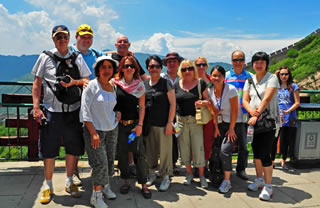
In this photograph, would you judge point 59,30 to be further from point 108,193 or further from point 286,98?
point 286,98

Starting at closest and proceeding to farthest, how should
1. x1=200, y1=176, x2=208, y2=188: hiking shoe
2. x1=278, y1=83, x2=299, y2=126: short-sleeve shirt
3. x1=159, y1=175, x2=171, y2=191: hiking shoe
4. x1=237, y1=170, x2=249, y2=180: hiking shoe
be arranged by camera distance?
x1=159, y1=175, x2=171, y2=191: hiking shoe → x1=200, y1=176, x2=208, y2=188: hiking shoe → x1=237, y1=170, x2=249, y2=180: hiking shoe → x1=278, y1=83, x2=299, y2=126: short-sleeve shirt

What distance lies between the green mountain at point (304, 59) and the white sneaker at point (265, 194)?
44.0m

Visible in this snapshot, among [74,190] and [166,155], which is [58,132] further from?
[166,155]

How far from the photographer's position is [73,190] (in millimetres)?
3650

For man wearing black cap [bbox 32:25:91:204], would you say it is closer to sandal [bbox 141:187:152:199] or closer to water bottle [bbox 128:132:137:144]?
Answer: water bottle [bbox 128:132:137:144]

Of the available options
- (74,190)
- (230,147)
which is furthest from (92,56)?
(230,147)

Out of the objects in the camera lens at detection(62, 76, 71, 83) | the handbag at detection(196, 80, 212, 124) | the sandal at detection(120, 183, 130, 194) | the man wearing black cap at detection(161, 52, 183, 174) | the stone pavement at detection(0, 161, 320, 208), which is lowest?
the stone pavement at detection(0, 161, 320, 208)

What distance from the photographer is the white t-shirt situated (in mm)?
3191

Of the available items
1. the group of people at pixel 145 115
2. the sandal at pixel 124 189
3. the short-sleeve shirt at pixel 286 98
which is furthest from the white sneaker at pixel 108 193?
the short-sleeve shirt at pixel 286 98

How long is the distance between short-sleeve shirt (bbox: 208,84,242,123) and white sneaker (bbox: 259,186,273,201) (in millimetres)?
1089

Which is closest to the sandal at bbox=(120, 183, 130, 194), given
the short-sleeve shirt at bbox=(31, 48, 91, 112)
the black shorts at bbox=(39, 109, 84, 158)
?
the black shorts at bbox=(39, 109, 84, 158)

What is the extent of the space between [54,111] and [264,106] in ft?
9.37

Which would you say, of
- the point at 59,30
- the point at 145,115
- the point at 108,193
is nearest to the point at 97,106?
the point at 145,115

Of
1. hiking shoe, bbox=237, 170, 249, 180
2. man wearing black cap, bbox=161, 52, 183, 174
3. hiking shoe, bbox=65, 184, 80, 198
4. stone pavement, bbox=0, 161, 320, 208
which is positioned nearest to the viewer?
stone pavement, bbox=0, 161, 320, 208
